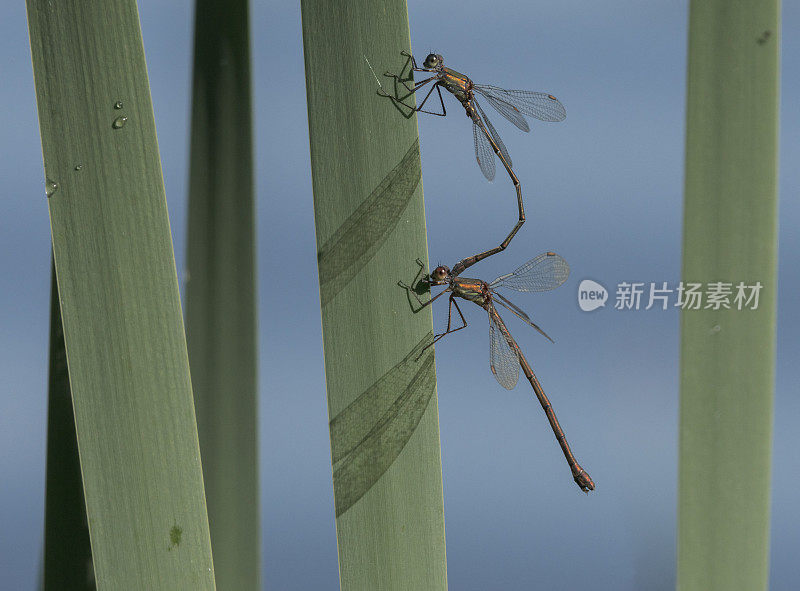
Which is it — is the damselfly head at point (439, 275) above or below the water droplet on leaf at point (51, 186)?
below

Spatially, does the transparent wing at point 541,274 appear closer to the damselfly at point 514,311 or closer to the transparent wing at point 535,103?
the damselfly at point 514,311

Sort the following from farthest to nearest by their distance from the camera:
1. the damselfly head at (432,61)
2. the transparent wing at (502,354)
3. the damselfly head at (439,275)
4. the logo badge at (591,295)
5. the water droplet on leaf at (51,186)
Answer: the logo badge at (591,295), the transparent wing at (502,354), the damselfly head at (432,61), the damselfly head at (439,275), the water droplet on leaf at (51,186)

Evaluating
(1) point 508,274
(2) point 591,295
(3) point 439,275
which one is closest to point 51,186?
(3) point 439,275

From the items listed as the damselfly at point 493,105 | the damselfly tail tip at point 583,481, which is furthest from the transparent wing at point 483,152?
the damselfly tail tip at point 583,481

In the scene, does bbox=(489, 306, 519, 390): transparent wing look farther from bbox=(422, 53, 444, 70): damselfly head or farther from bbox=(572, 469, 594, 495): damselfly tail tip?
bbox=(422, 53, 444, 70): damselfly head

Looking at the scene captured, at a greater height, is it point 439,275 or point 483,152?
point 483,152

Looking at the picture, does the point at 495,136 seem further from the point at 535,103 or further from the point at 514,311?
the point at 514,311

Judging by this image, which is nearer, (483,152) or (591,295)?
(483,152)
